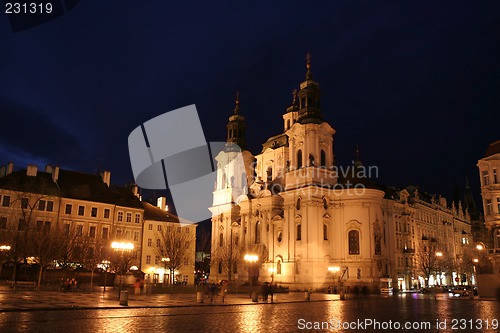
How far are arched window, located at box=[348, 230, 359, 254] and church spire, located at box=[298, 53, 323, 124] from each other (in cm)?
1616

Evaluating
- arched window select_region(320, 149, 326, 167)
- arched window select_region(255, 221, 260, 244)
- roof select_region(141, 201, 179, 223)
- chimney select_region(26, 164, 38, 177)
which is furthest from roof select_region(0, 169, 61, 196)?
arched window select_region(320, 149, 326, 167)

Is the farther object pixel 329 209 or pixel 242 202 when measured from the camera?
pixel 242 202

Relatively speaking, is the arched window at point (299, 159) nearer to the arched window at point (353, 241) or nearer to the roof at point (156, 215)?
the arched window at point (353, 241)

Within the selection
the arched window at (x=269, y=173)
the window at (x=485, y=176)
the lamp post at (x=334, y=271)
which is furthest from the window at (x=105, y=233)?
the window at (x=485, y=176)

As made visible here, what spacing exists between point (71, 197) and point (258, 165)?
31.0 m

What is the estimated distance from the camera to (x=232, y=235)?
73.8 m

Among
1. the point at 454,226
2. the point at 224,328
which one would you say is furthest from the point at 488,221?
the point at 454,226

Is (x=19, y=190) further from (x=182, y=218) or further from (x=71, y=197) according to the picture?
(x=182, y=218)

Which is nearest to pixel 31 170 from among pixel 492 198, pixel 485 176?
pixel 485 176

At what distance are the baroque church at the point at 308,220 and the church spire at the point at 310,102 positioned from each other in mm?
145

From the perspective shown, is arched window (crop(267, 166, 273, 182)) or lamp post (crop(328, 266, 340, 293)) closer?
lamp post (crop(328, 266, 340, 293))

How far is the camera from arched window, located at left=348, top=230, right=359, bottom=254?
6159 centimetres

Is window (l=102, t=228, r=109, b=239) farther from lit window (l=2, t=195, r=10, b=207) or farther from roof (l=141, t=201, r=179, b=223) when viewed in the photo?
lit window (l=2, t=195, r=10, b=207)

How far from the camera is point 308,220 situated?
201ft
